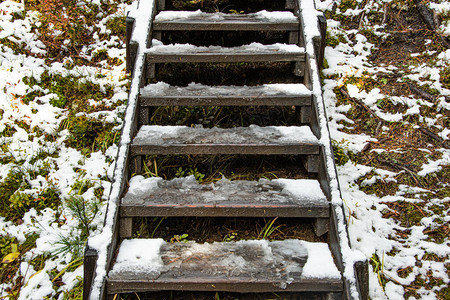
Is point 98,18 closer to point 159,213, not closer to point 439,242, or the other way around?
point 159,213

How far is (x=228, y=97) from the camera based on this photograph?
273cm

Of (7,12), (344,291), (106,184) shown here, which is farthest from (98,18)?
(344,291)

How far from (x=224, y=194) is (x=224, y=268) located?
19.1 inches

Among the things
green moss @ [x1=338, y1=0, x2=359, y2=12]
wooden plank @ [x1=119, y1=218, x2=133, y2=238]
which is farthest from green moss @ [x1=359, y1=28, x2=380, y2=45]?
wooden plank @ [x1=119, y1=218, x2=133, y2=238]

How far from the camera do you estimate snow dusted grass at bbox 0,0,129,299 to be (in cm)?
251

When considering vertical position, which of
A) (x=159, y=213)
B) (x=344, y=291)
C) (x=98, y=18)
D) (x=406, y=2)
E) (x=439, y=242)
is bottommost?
(x=439, y=242)

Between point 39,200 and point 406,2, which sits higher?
point 406,2

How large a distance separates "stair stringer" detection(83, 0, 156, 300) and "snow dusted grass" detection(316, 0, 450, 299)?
5.51ft

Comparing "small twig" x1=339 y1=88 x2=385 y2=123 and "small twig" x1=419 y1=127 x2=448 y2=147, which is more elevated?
"small twig" x1=339 y1=88 x2=385 y2=123

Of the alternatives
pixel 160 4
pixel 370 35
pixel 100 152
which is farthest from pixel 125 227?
pixel 370 35

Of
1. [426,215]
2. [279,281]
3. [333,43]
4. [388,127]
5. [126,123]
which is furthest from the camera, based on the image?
[333,43]

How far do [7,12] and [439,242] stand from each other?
16.1 ft

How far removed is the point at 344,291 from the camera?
1.98 meters

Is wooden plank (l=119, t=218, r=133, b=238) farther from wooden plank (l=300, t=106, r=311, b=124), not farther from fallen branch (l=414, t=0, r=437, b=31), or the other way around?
fallen branch (l=414, t=0, r=437, b=31)
